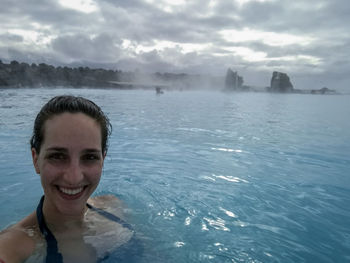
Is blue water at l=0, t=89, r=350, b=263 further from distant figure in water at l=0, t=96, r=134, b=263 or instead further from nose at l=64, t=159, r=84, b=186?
nose at l=64, t=159, r=84, b=186

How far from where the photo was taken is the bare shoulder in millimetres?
2399

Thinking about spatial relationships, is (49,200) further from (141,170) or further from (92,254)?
(141,170)

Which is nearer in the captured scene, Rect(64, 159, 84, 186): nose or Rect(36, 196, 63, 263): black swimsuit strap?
Rect(64, 159, 84, 186): nose

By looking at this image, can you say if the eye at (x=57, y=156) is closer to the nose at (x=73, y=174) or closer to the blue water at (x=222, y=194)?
the nose at (x=73, y=174)

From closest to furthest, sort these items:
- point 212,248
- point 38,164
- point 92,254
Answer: point 38,164 → point 92,254 → point 212,248

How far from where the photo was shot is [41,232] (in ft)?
8.90

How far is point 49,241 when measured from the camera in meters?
2.74

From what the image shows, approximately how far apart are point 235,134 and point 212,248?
10.2 meters

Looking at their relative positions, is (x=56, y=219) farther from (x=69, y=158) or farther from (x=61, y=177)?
(x=69, y=158)

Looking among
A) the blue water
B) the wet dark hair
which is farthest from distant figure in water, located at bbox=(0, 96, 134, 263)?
the blue water

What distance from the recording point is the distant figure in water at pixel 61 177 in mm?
2242

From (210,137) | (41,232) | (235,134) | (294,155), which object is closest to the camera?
(41,232)

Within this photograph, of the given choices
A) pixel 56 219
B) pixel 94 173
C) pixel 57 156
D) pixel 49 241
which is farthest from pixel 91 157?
pixel 49 241

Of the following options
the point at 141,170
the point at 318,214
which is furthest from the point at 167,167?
the point at 318,214
